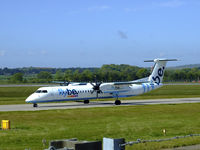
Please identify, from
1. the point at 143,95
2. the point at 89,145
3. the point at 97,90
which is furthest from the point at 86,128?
the point at 143,95

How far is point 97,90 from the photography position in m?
49.4

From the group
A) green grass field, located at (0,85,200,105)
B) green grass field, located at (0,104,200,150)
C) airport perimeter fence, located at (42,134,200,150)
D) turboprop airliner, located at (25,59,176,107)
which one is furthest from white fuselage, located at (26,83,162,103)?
airport perimeter fence, located at (42,134,200,150)

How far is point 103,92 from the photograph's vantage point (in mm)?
49781

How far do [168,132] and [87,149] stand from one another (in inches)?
567

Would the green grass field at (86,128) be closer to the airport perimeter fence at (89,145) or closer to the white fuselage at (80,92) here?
the airport perimeter fence at (89,145)

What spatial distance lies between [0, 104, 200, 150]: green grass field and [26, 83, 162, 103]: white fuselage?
19.5 feet

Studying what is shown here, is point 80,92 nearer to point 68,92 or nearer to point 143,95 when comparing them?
point 68,92

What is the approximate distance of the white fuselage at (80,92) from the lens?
44.3 m

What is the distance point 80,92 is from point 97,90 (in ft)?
9.33

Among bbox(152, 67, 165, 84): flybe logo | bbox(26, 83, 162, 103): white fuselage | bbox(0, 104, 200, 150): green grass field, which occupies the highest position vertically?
bbox(152, 67, 165, 84): flybe logo

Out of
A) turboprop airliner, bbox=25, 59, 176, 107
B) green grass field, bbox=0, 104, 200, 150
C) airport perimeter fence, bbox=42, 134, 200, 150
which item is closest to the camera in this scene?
airport perimeter fence, bbox=42, 134, 200, 150

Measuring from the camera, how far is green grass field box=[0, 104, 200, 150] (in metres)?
21.0

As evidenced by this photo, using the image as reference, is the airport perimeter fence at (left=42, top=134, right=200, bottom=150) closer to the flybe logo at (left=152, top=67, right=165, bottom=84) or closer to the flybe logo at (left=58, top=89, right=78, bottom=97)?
the flybe logo at (left=58, top=89, right=78, bottom=97)

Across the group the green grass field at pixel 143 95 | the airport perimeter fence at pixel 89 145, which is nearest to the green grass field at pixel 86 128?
the airport perimeter fence at pixel 89 145
